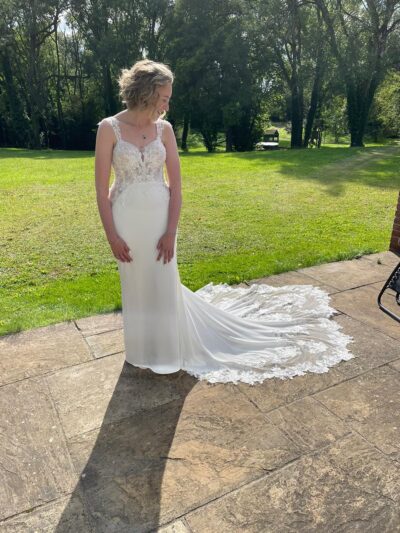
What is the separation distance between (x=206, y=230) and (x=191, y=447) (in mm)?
5507

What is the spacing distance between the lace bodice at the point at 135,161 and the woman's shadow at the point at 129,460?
1.38 m

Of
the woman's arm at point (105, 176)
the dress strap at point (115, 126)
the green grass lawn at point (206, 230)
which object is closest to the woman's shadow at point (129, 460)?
the woman's arm at point (105, 176)

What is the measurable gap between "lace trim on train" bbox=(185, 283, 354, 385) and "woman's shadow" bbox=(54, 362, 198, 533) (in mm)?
409

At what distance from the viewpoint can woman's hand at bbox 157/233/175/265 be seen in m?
2.96

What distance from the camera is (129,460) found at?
7.75 ft

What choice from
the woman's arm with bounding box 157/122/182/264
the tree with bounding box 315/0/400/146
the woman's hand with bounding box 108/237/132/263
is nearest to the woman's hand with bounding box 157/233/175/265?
the woman's arm with bounding box 157/122/182/264

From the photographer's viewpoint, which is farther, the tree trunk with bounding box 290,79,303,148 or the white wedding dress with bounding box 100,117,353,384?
the tree trunk with bounding box 290,79,303,148

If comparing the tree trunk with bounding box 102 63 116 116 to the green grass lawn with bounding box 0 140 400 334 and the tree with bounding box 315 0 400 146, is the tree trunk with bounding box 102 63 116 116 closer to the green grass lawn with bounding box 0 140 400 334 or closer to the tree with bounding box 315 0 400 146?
the tree with bounding box 315 0 400 146

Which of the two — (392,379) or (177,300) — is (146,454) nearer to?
(177,300)

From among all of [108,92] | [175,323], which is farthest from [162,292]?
[108,92]

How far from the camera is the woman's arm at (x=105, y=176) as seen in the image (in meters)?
2.65

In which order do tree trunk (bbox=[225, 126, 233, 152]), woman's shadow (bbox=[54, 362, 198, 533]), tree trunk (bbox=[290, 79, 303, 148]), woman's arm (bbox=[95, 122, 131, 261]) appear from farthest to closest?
tree trunk (bbox=[225, 126, 233, 152])
tree trunk (bbox=[290, 79, 303, 148])
woman's arm (bbox=[95, 122, 131, 261])
woman's shadow (bbox=[54, 362, 198, 533])

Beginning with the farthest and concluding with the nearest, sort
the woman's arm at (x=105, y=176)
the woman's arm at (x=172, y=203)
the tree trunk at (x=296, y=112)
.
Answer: the tree trunk at (x=296, y=112) → the woman's arm at (x=172, y=203) → the woman's arm at (x=105, y=176)

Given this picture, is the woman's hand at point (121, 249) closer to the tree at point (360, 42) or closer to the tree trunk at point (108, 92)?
the tree at point (360, 42)
